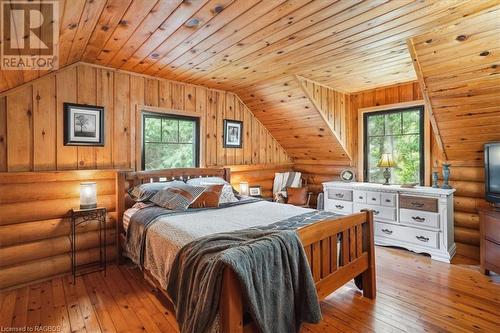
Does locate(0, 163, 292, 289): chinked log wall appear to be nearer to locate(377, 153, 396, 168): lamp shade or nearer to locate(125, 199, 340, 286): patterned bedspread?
locate(125, 199, 340, 286): patterned bedspread

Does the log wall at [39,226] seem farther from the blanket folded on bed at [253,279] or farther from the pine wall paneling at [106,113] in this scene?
the blanket folded on bed at [253,279]

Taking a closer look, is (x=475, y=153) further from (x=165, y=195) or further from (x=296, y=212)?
(x=165, y=195)

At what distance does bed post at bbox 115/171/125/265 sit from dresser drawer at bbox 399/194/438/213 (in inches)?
140

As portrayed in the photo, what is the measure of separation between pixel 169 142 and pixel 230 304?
283 cm

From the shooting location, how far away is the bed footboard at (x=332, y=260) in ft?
4.49

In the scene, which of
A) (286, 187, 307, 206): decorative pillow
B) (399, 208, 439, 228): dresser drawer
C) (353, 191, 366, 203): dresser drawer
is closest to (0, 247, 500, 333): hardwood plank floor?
(399, 208, 439, 228): dresser drawer

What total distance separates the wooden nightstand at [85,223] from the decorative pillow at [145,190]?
35cm

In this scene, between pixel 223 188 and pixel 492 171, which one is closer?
pixel 492 171

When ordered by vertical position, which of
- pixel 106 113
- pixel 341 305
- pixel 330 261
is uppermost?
pixel 106 113

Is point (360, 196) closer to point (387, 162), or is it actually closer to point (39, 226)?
point (387, 162)

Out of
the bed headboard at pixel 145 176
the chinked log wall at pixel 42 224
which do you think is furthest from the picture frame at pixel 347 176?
the chinked log wall at pixel 42 224

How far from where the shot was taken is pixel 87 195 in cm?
285

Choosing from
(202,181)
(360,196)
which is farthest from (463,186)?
(202,181)

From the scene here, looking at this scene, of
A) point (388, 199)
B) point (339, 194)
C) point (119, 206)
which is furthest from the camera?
point (339, 194)
